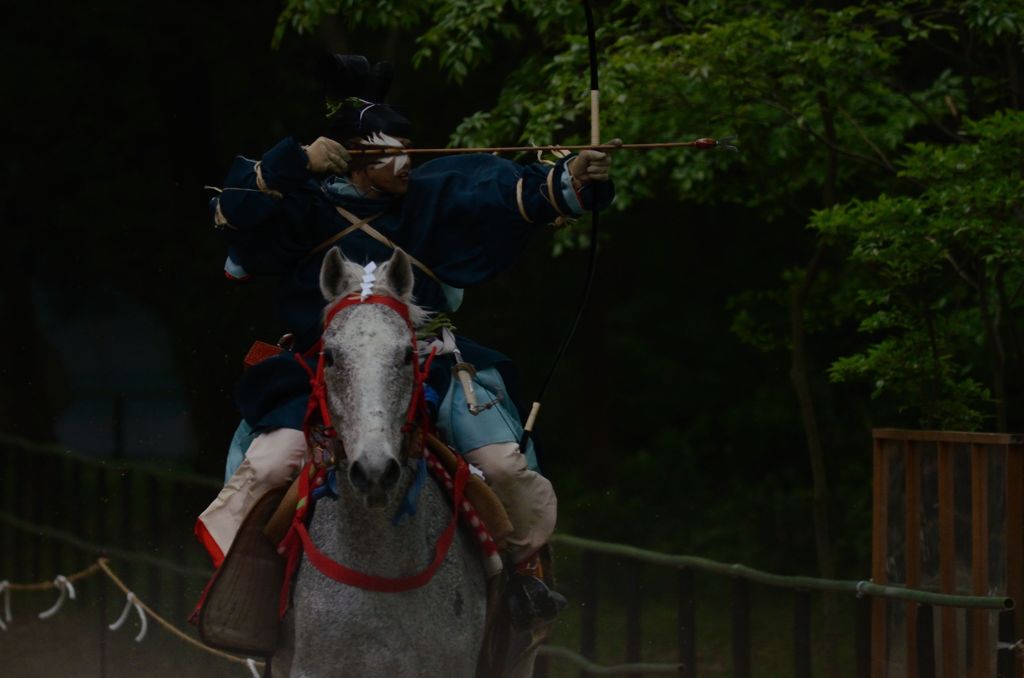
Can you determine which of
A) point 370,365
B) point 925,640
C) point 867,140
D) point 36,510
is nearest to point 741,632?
point 925,640

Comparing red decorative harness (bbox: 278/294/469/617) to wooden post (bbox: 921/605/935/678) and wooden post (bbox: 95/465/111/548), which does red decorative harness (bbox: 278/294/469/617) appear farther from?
wooden post (bbox: 95/465/111/548)

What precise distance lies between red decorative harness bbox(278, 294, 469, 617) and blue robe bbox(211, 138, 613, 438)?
31 cm

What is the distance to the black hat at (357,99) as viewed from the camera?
17.3 feet

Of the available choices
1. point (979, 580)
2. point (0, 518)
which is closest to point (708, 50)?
point (979, 580)

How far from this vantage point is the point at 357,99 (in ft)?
17.6

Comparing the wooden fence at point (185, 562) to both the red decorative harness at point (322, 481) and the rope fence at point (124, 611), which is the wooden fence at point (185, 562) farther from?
the red decorative harness at point (322, 481)

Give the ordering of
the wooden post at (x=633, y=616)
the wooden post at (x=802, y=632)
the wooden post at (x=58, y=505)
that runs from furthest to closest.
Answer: the wooden post at (x=58, y=505)
the wooden post at (x=633, y=616)
the wooden post at (x=802, y=632)

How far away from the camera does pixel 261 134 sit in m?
13.4

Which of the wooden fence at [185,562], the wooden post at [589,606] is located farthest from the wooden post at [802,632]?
the wooden post at [589,606]

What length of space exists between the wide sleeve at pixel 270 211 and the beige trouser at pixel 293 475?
0.56 metres

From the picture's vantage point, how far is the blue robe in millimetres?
5094

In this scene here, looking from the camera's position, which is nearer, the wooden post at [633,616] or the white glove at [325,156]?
the white glove at [325,156]

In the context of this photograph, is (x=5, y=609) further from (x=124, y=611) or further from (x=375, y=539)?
(x=375, y=539)

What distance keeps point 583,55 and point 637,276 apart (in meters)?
6.04
